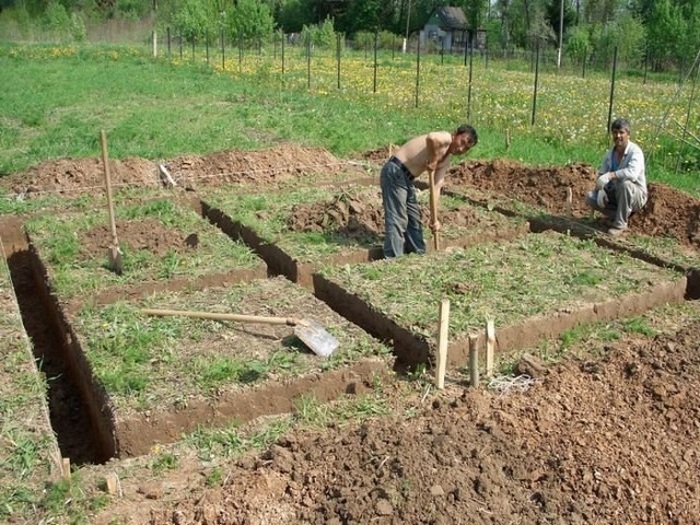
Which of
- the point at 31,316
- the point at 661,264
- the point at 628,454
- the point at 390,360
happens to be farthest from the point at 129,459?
the point at 661,264

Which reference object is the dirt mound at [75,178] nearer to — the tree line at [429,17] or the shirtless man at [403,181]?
the shirtless man at [403,181]

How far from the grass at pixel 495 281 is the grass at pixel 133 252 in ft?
3.86

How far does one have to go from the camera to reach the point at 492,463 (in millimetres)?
3455

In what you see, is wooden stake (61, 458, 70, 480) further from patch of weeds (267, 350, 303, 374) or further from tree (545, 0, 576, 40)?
tree (545, 0, 576, 40)

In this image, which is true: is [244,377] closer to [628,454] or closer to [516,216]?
[628,454]

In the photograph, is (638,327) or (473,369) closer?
(473,369)

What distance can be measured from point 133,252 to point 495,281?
334 centimetres

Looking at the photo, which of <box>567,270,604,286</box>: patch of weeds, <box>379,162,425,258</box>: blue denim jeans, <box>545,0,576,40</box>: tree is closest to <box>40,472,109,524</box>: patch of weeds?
<box>379,162,425,258</box>: blue denim jeans

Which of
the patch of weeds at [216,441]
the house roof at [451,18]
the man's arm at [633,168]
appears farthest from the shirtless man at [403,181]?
the house roof at [451,18]

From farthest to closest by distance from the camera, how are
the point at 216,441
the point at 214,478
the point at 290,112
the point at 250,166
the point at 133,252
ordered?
the point at 290,112 < the point at 250,166 < the point at 133,252 < the point at 216,441 < the point at 214,478

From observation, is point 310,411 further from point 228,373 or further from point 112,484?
point 112,484

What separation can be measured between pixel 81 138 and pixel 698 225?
10.0 metres

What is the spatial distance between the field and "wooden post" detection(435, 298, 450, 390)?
0.32 ft

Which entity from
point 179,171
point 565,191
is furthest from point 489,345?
point 179,171
